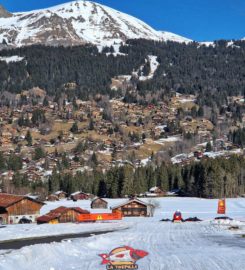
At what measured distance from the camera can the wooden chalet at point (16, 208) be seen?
3403 inches

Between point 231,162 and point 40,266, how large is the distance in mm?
142135

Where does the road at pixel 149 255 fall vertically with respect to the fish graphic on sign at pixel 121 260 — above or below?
below

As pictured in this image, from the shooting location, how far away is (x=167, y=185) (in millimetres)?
167500

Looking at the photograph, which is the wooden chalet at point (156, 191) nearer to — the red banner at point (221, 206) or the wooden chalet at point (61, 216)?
the red banner at point (221, 206)

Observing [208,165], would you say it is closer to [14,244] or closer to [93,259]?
[14,244]

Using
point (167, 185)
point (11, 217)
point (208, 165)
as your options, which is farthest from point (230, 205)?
point (11, 217)

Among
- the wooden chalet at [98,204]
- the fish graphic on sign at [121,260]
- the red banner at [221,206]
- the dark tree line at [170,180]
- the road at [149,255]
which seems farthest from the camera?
the dark tree line at [170,180]

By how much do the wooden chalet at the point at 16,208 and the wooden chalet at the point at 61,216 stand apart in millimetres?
6567

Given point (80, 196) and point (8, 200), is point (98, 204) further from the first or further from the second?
point (8, 200)

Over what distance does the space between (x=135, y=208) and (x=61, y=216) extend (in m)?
23.2

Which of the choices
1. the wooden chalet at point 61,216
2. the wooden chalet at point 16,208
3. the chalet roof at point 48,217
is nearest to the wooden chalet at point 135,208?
the wooden chalet at point 61,216

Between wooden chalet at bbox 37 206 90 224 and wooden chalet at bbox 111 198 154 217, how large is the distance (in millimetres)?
18555

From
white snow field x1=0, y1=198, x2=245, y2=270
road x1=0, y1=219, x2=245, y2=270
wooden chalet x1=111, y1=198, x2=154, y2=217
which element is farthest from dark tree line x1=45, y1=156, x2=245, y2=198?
road x1=0, y1=219, x2=245, y2=270

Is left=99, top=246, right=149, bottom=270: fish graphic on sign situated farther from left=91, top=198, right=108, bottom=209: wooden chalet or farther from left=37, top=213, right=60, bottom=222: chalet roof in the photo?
left=91, top=198, right=108, bottom=209: wooden chalet
